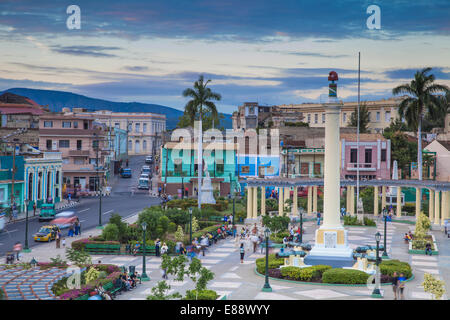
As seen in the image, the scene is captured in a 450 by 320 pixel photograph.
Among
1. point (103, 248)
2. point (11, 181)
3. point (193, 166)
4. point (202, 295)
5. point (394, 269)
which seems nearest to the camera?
point (202, 295)

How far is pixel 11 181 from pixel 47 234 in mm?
17797

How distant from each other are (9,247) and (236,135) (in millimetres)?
61784

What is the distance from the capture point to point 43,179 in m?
72.4

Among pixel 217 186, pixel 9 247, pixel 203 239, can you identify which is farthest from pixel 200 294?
pixel 217 186

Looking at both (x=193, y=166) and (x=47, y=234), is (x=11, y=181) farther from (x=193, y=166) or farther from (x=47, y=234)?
(x=193, y=166)

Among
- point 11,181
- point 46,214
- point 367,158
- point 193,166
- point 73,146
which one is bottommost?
point 46,214

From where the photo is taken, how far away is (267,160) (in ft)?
299

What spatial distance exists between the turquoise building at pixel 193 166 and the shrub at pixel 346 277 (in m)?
52.4

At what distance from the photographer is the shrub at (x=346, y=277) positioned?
1288 inches

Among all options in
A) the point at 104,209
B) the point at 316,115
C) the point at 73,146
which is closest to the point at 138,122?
the point at 316,115

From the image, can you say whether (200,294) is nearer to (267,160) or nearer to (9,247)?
(9,247)

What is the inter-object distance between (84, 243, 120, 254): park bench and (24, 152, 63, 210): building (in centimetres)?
2566

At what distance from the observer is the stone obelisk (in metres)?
37.0

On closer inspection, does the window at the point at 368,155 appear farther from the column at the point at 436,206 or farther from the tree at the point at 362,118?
the tree at the point at 362,118
